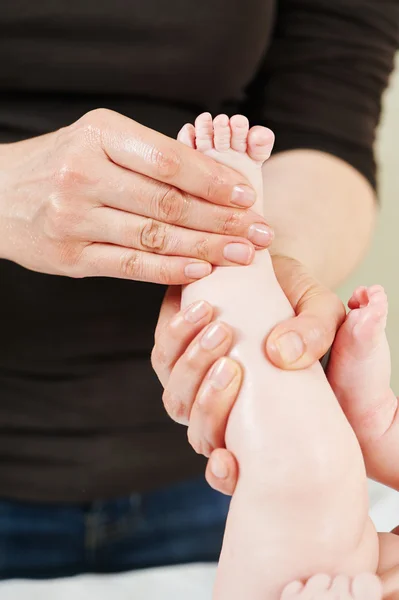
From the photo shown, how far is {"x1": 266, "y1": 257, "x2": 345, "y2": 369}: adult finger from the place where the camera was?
478mm

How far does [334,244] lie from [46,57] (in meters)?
0.36

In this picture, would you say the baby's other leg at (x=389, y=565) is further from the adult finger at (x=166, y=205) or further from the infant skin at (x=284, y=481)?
the adult finger at (x=166, y=205)

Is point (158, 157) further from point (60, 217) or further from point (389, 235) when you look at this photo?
point (389, 235)

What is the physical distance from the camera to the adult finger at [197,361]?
0.47 meters

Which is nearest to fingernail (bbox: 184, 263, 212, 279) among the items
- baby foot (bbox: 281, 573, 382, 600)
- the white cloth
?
baby foot (bbox: 281, 573, 382, 600)

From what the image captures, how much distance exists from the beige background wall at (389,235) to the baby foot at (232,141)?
2.55 feet

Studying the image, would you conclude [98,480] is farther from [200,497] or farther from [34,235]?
[34,235]

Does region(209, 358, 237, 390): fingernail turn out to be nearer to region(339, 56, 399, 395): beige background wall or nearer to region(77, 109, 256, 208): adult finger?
region(77, 109, 256, 208): adult finger

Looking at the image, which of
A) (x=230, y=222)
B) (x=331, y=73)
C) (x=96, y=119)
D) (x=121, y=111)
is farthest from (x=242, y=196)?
(x=331, y=73)

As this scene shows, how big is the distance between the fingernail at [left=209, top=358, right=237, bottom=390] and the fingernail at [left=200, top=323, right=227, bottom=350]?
0.05 ft

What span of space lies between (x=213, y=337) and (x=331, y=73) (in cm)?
44

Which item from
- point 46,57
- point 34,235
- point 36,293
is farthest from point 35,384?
point 46,57

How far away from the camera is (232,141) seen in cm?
52

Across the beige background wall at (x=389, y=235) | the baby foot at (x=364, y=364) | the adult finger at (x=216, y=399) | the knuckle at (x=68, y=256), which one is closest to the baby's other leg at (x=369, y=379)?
the baby foot at (x=364, y=364)
